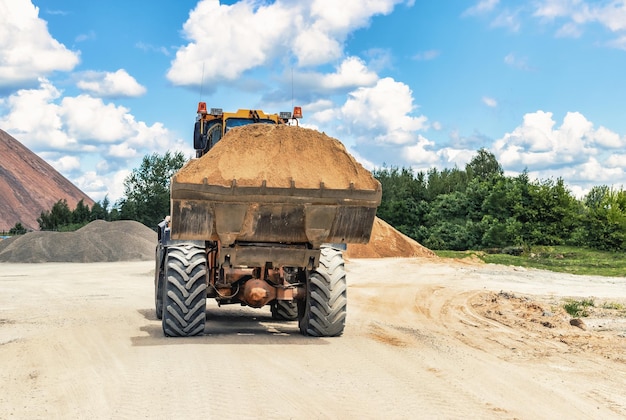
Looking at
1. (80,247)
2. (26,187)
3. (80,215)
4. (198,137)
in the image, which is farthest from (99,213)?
(26,187)

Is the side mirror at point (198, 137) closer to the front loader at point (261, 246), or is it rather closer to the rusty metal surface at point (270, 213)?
the front loader at point (261, 246)

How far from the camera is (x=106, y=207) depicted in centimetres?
6594

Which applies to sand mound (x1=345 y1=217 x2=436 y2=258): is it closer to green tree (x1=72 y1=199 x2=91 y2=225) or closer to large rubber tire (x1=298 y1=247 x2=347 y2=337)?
large rubber tire (x1=298 y1=247 x2=347 y2=337)

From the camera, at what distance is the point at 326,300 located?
10.5 m

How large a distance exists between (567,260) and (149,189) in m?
35.7

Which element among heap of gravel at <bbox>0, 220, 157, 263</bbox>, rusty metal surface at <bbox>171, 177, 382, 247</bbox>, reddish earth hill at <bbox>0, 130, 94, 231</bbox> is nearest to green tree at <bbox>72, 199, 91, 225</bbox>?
heap of gravel at <bbox>0, 220, 157, 263</bbox>

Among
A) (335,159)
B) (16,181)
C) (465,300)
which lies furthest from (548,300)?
(16,181)

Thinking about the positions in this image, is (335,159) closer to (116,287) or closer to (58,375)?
(58,375)

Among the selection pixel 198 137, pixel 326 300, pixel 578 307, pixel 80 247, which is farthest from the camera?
pixel 80 247

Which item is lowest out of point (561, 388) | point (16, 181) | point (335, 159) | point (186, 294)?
point (561, 388)

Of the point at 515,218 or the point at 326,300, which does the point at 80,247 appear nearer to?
the point at 515,218

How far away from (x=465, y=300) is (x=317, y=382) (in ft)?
36.6

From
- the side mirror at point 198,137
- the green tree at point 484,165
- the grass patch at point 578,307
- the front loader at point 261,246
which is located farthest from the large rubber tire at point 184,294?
the green tree at point 484,165

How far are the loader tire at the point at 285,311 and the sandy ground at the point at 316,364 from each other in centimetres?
34
